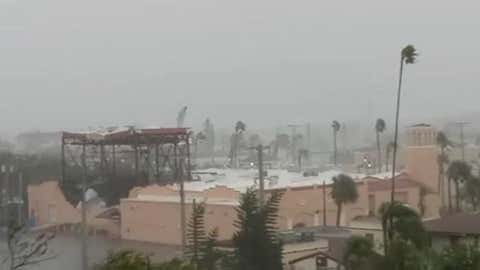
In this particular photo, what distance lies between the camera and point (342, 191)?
38.2 feet

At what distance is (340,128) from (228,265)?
772 inches

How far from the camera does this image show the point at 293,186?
40.2 feet

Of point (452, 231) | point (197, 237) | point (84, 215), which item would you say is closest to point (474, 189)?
point (84, 215)

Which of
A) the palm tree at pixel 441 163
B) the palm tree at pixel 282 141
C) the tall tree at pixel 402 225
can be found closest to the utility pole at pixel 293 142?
the palm tree at pixel 282 141

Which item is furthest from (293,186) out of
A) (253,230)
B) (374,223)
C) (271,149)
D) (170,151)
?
(271,149)

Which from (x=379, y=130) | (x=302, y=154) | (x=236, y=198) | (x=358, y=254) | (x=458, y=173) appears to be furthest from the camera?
(x=302, y=154)

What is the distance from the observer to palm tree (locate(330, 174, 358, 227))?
11.5 meters

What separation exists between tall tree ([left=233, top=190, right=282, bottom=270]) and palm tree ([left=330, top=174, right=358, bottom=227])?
7080mm

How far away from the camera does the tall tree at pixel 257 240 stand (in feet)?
14.2

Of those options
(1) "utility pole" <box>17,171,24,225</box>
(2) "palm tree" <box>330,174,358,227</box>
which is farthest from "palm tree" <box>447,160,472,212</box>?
(1) "utility pole" <box>17,171,24,225</box>

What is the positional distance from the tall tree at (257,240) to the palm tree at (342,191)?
23.2 feet

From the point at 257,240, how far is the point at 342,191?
7425 mm

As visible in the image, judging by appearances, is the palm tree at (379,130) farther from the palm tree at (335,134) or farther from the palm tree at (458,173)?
the palm tree at (458,173)

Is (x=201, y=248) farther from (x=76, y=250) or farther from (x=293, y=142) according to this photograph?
(x=293, y=142)
